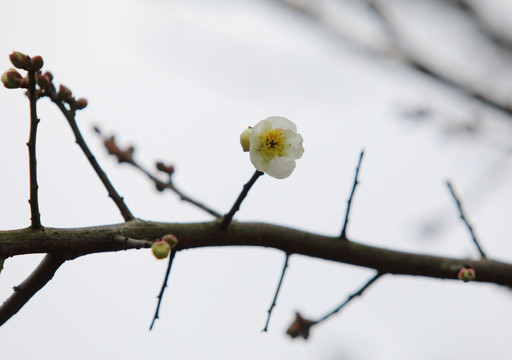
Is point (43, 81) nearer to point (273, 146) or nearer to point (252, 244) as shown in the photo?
point (273, 146)

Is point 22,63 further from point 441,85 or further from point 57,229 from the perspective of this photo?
point 441,85

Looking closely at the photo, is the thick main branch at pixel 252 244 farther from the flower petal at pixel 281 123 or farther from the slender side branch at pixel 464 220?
the flower petal at pixel 281 123

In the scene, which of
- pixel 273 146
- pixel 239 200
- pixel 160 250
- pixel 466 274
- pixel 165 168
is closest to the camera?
pixel 160 250

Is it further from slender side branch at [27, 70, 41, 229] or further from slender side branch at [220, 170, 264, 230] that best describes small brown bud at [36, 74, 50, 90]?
slender side branch at [220, 170, 264, 230]

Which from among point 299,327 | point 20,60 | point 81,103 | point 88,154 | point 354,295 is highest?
point 20,60

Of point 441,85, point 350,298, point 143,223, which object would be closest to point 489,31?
point 441,85

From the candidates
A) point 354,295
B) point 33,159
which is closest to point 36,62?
point 33,159
